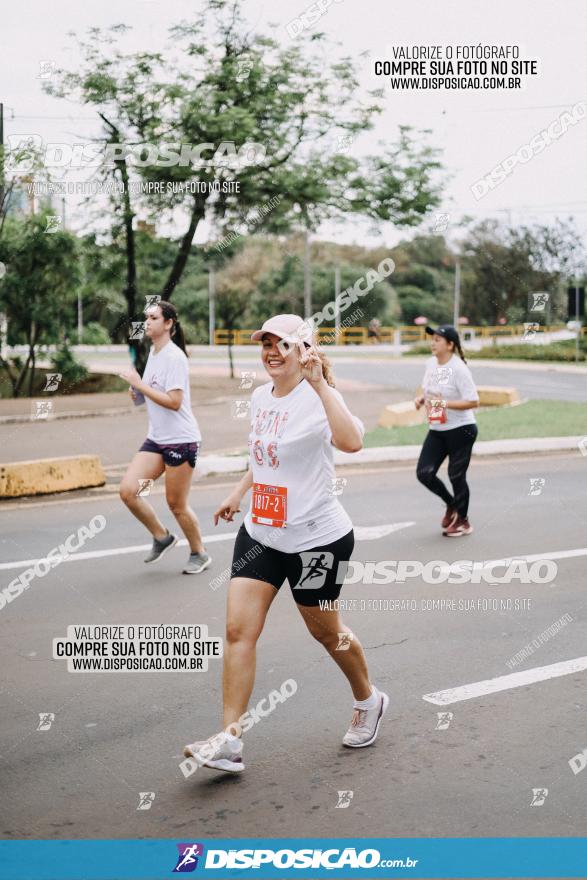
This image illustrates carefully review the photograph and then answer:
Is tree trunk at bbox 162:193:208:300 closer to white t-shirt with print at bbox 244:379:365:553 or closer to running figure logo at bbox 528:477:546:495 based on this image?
running figure logo at bbox 528:477:546:495

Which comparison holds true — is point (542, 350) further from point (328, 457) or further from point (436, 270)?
point (328, 457)

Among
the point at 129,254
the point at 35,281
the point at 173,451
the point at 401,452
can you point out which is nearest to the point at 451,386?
the point at 173,451

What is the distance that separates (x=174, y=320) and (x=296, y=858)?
4408mm

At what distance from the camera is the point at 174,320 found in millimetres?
7238

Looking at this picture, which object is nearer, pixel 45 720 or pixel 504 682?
pixel 45 720

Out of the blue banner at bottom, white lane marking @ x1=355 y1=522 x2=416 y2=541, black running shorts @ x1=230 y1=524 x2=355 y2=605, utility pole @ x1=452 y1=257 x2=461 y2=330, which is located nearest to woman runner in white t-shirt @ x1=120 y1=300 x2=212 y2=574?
white lane marking @ x1=355 y1=522 x2=416 y2=541

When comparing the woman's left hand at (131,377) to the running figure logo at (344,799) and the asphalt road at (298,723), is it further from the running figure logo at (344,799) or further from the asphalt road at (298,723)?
the running figure logo at (344,799)

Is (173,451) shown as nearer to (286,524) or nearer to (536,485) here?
(286,524)

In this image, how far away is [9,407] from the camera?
20812mm

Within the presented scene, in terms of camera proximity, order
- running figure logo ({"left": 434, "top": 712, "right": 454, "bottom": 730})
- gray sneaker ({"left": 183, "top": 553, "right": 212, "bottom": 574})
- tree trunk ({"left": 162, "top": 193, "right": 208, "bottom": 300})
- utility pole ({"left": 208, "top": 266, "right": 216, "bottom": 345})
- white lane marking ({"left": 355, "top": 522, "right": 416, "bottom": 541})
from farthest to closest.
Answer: utility pole ({"left": 208, "top": 266, "right": 216, "bottom": 345}) → tree trunk ({"left": 162, "top": 193, "right": 208, "bottom": 300}) → white lane marking ({"left": 355, "top": 522, "right": 416, "bottom": 541}) → gray sneaker ({"left": 183, "top": 553, "right": 212, "bottom": 574}) → running figure logo ({"left": 434, "top": 712, "right": 454, "bottom": 730})

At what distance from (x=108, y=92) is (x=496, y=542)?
16.3 meters

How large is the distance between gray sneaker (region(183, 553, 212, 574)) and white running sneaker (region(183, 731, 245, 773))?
342 centimetres

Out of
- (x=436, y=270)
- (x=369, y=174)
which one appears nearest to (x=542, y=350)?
(x=369, y=174)

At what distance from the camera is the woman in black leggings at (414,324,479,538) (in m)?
8.47
